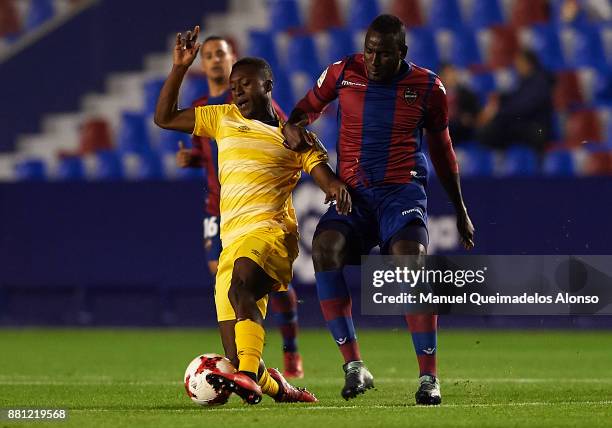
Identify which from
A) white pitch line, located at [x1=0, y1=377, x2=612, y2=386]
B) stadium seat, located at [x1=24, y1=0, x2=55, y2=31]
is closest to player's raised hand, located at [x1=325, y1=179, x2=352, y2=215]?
white pitch line, located at [x1=0, y1=377, x2=612, y2=386]

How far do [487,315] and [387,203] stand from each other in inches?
264

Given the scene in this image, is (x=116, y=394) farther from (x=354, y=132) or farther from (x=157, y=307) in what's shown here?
(x=157, y=307)

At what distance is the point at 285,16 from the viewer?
17.1 meters

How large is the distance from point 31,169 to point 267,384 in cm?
1025

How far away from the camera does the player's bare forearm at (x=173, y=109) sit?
6957 mm

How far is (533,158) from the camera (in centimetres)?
1412

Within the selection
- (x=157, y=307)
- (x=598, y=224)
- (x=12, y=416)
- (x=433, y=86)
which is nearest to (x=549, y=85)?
(x=598, y=224)

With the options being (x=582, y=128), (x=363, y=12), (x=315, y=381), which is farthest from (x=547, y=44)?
(x=315, y=381)

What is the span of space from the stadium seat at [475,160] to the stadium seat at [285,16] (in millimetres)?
3354

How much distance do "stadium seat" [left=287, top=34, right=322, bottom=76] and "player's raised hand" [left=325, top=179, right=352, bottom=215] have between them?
975 cm

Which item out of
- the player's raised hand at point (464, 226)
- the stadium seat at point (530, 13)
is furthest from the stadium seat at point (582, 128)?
the player's raised hand at point (464, 226)

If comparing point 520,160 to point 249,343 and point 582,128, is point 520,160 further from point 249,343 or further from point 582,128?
point 249,343

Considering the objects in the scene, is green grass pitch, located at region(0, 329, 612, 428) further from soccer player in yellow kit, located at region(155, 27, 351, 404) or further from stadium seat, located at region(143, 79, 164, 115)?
stadium seat, located at region(143, 79, 164, 115)

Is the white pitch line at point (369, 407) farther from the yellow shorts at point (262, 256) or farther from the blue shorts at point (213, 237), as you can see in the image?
the blue shorts at point (213, 237)
